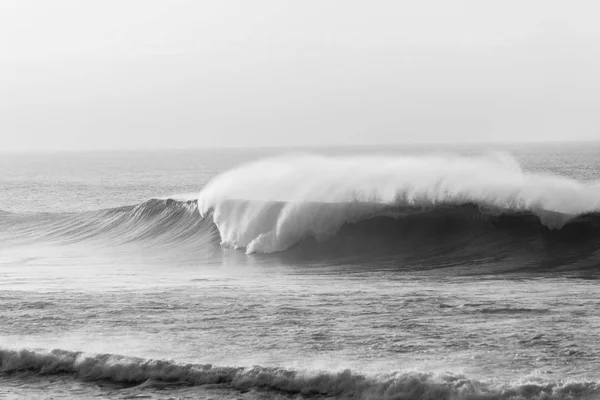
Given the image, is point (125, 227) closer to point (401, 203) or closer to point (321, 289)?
point (401, 203)

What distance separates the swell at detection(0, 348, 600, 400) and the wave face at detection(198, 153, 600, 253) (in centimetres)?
995

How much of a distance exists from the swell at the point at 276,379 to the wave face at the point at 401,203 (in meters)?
9.95

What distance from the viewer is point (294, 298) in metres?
13.6

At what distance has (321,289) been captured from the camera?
1464cm

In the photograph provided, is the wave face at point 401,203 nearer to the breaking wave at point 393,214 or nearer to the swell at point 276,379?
the breaking wave at point 393,214

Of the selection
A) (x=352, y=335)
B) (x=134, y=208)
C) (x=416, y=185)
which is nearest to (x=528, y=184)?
(x=416, y=185)

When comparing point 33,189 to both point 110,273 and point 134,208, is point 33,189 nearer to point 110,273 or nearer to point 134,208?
point 134,208

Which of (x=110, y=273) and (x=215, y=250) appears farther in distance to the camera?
(x=215, y=250)

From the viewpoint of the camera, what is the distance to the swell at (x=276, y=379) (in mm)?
8594

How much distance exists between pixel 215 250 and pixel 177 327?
30.4 feet

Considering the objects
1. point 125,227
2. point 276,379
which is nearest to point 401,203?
point 125,227

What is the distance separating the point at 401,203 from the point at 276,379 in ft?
41.0

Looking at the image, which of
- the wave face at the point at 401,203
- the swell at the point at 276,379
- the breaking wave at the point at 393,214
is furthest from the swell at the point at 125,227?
the swell at the point at 276,379

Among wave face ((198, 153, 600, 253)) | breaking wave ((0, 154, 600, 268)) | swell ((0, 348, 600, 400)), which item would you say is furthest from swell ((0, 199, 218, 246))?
swell ((0, 348, 600, 400))
